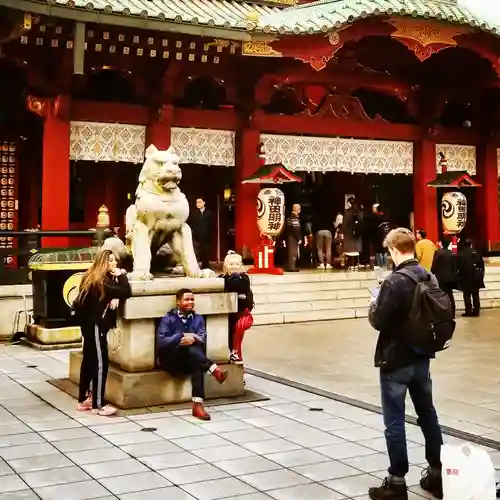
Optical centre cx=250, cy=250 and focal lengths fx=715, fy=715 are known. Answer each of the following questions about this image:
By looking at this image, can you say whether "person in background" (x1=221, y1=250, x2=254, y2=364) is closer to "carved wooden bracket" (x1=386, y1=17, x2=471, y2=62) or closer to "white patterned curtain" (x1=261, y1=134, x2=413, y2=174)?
"white patterned curtain" (x1=261, y1=134, x2=413, y2=174)

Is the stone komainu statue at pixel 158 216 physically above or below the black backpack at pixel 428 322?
above

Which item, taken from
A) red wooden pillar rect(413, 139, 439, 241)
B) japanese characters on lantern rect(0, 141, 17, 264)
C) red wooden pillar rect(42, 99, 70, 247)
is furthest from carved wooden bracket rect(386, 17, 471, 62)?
japanese characters on lantern rect(0, 141, 17, 264)

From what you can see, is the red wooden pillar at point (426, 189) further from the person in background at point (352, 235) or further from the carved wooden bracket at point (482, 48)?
the carved wooden bracket at point (482, 48)

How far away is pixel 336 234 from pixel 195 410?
13.6m

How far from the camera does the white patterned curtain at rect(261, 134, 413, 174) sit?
17.7 meters

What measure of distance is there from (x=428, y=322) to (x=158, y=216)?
12.9ft

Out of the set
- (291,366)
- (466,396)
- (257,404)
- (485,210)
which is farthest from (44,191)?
(485,210)

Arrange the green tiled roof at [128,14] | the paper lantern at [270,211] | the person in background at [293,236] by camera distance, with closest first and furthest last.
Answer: the green tiled roof at [128,14] < the paper lantern at [270,211] < the person in background at [293,236]

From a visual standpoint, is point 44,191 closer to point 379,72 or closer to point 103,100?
point 103,100

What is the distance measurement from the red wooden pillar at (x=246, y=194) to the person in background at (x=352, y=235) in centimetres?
264

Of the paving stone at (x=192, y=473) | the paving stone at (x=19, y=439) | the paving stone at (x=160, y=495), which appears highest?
the paving stone at (x=19, y=439)

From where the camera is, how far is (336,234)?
19.9m

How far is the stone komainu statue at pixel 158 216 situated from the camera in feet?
25.1

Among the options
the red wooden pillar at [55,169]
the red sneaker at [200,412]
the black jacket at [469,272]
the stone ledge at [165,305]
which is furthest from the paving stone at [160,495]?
the black jacket at [469,272]
